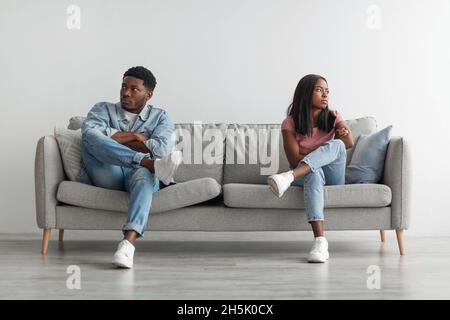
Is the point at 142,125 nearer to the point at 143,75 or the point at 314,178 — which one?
the point at 143,75

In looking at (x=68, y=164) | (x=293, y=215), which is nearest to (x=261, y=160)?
A: (x=293, y=215)

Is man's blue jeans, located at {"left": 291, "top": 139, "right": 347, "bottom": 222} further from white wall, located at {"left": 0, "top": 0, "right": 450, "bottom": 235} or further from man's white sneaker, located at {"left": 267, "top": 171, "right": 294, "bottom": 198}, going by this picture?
white wall, located at {"left": 0, "top": 0, "right": 450, "bottom": 235}

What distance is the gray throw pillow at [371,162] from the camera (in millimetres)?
3660

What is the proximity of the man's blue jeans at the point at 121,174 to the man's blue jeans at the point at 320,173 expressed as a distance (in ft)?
2.62

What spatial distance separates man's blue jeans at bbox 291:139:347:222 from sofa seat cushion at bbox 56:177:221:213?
0.49 metres

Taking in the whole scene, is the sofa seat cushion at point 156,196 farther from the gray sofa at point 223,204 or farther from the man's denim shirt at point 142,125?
the man's denim shirt at point 142,125

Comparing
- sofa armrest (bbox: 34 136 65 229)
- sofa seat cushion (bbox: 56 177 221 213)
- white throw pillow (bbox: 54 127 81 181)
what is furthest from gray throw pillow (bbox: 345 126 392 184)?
sofa armrest (bbox: 34 136 65 229)

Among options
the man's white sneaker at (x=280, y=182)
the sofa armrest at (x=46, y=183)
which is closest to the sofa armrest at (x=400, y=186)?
the man's white sneaker at (x=280, y=182)

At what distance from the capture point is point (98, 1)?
184 inches

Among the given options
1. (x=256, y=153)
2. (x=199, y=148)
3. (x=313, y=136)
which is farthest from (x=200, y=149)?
(x=313, y=136)

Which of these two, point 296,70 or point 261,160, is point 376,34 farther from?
point 261,160

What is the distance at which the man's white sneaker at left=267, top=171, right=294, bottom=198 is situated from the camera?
3.29 meters
